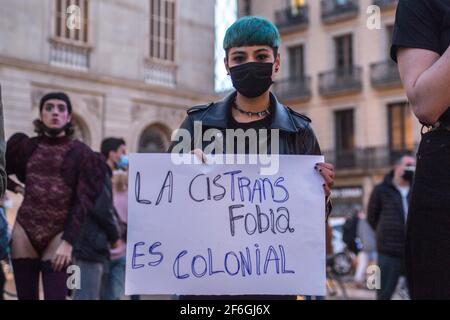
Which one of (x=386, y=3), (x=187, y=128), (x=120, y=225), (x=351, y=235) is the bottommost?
(x=351, y=235)

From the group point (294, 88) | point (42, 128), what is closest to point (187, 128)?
point (42, 128)

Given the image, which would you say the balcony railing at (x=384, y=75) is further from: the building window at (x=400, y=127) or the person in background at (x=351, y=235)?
the person in background at (x=351, y=235)

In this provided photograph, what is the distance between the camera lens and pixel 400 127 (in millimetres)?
30938

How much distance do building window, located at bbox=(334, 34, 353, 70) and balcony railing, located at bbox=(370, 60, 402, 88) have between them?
137cm

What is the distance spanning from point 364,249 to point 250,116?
35.2 ft

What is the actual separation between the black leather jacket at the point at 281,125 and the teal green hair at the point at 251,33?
0.78 ft

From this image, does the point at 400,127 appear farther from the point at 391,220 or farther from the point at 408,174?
the point at 391,220

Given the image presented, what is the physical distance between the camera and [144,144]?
20.2m

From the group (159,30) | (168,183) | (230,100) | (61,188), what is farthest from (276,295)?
Result: (159,30)

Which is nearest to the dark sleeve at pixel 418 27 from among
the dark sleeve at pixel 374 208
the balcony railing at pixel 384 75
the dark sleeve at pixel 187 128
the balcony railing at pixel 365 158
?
the dark sleeve at pixel 187 128

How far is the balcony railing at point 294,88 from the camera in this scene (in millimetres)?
33625

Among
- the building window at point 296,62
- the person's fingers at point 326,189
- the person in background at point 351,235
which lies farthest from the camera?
the building window at point 296,62

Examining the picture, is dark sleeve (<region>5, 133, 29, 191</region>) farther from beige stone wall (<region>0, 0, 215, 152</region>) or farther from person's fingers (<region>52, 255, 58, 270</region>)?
beige stone wall (<region>0, 0, 215, 152</region>)

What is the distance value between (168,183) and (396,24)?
995 mm
